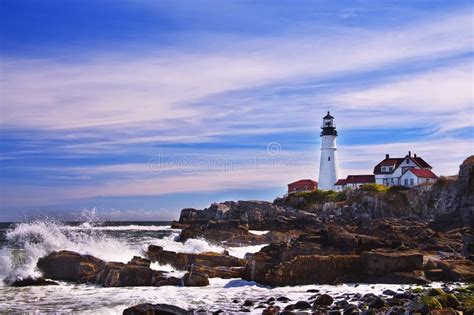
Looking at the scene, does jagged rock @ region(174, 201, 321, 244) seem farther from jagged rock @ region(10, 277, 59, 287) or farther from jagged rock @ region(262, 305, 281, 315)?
jagged rock @ region(262, 305, 281, 315)

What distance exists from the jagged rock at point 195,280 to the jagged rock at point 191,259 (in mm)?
2611

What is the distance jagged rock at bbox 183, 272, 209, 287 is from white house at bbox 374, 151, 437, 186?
170 feet

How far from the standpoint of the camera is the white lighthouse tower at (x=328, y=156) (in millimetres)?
64250

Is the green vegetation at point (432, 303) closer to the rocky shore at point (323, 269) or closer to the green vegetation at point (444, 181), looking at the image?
the rocky shore at point (323, 269)

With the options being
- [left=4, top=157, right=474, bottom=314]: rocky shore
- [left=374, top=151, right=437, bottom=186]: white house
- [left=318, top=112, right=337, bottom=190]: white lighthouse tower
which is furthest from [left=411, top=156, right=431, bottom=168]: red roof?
[left=4, top=157, right=474, bottom=314]: rocky shore

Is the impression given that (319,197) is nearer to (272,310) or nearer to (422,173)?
(422,173)

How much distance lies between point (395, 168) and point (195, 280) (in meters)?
54.1

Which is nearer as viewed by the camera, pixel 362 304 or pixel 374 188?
pixel 362 304

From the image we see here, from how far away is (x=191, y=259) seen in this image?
62.8 feet

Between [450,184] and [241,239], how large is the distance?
25.5 metres

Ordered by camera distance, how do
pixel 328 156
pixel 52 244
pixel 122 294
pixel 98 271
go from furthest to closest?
pixel 328 156
pixel 52 244
pixel 98 271
pixel 122 294

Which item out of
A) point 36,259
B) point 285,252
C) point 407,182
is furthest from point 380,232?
point 407,182

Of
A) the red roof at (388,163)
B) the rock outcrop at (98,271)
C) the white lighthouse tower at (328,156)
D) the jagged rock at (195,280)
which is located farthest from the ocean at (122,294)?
the red roof at (388,163)

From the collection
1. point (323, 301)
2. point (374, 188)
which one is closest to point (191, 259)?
point (323, 301)
